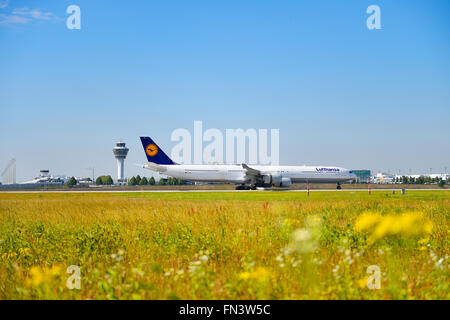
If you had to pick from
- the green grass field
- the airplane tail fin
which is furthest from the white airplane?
the green grass field

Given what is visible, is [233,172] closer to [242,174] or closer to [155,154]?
[242,174]

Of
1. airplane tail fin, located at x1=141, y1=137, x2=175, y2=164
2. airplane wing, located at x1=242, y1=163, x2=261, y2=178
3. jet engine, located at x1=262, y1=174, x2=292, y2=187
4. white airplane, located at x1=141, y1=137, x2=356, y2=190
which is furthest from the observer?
airplane tail fin, located at x1=141, y1=137, x2=175, y2=164

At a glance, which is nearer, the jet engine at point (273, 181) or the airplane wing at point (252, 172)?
the jet engine at point (273, 181)

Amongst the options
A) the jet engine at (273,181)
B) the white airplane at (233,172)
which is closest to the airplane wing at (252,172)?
the white airplane at (233,172)

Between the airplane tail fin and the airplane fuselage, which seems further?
the airplane tail fin

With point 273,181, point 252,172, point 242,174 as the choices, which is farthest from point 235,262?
point 242,174

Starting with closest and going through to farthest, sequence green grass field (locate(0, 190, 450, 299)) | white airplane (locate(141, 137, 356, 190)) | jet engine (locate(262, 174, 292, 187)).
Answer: green grass field (locate(0, 190, 450, 299)) → jet engine (locate(262, 174, 292, 187)) → white airplane (locate(141, 137, 356, 190))

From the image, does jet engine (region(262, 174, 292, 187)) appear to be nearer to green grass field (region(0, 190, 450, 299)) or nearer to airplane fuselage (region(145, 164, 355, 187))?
airplane fuselage (region(145, 164, 355, 187))

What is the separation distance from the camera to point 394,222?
5.21 metres

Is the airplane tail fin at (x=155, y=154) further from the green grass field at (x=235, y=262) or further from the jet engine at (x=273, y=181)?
the green grass field at (x=235, y=262)

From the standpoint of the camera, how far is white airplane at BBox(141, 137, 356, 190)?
193ft

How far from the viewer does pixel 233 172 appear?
6078 centimetres

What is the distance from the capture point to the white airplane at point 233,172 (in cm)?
5894
